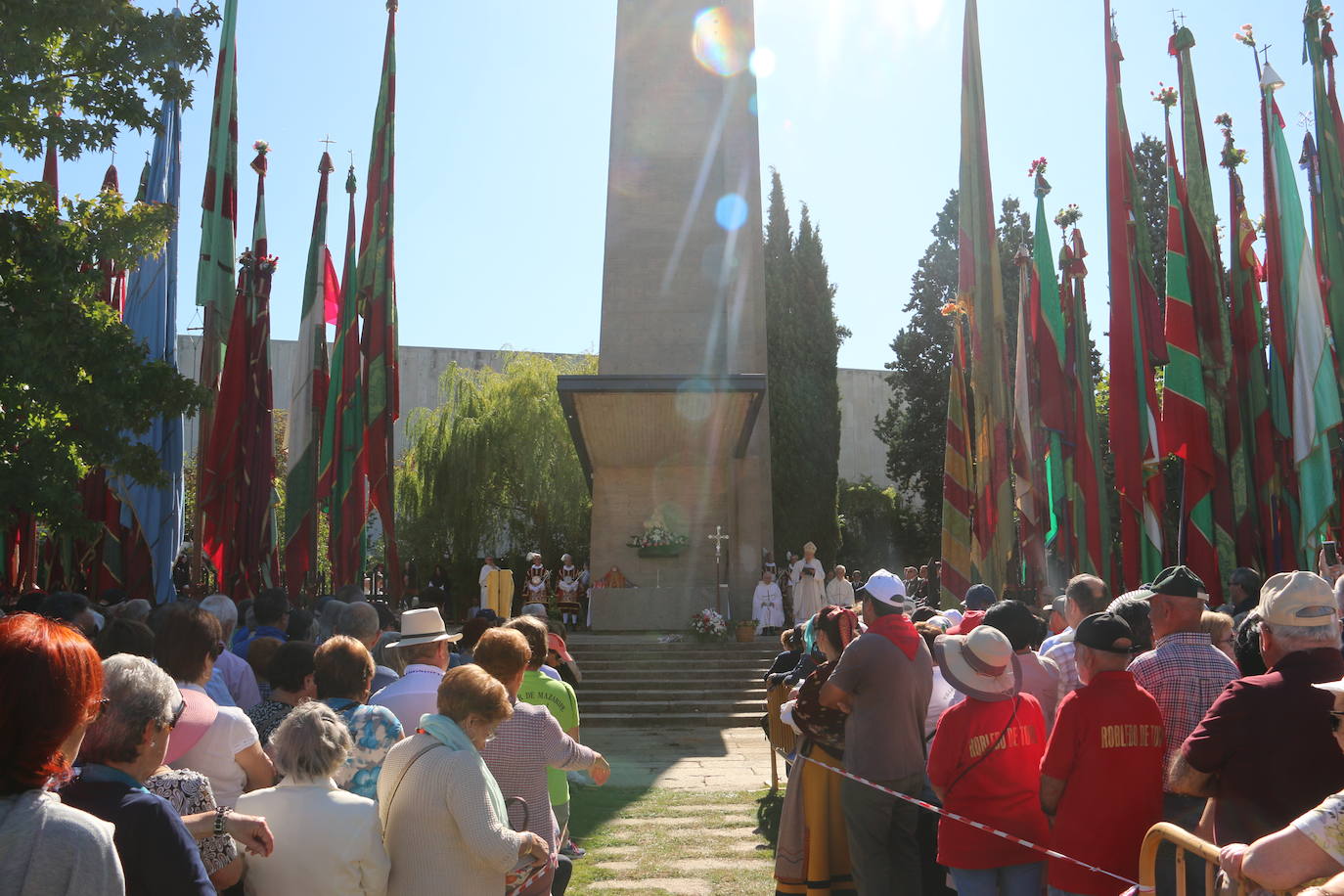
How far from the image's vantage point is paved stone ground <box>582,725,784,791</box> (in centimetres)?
1021

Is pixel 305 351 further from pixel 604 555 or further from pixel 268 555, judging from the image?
pixel 604 555

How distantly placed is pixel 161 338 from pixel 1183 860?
13.8m

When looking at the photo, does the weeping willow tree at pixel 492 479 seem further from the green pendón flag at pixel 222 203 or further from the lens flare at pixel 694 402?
the green pendón flag at pixel 222 203

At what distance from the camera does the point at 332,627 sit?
20.8 feet

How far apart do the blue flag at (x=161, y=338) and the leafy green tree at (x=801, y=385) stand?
2438 centimetres

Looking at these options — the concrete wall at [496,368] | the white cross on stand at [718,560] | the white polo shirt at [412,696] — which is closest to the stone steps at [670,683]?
the white cross on stand at [718,560]

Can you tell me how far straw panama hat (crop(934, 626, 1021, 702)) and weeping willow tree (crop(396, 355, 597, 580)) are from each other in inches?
1033

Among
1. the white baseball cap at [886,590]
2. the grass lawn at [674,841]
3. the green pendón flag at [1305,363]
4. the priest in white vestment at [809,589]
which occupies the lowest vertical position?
the grass lawn at [674,841]

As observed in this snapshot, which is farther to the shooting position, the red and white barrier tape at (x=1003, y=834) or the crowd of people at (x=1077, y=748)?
the red and white barrier tape at (x=1003, y=834)

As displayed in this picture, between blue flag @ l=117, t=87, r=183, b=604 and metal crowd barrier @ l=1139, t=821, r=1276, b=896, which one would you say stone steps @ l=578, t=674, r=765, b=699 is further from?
metal crowd barrier @ l=1139, t=821, r=1276, b=896

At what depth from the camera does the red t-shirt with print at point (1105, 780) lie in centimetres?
393

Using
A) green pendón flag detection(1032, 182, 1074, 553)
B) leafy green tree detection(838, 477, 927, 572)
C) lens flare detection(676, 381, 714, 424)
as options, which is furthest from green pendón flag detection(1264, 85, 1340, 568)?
leafy green tree detection(838, 477, 927, 572)

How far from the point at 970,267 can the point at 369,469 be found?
9.01 metres

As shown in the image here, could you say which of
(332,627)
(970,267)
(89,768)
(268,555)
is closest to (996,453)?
(970,267)
